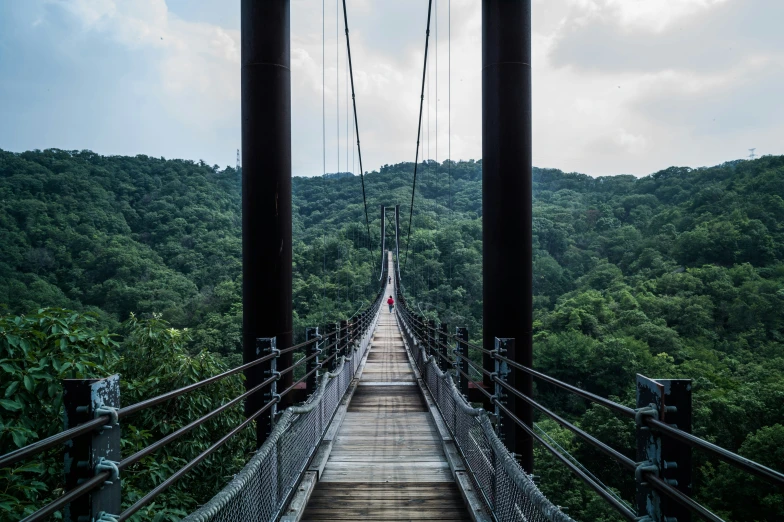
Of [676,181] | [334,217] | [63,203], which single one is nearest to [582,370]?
[334,217]

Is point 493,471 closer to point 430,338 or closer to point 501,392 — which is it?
point 501,392

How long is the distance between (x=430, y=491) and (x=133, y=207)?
3954 cm

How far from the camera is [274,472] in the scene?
2.65m

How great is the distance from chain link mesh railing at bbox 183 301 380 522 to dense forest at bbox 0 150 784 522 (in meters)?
0.70

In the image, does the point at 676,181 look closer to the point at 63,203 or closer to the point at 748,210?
the point at 748,210

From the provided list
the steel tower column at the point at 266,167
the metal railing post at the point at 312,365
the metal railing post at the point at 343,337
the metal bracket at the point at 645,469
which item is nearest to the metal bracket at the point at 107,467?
the metal bracket at the point at 645,469

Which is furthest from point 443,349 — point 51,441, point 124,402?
point 51,441

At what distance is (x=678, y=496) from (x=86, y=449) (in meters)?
1.39

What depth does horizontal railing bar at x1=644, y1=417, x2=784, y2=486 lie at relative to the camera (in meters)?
0.92

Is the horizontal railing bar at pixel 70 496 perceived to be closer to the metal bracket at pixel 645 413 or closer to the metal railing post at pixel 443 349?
the metal bracket at pixel 645 413

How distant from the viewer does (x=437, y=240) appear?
4891 cm

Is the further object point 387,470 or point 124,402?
point 124,402

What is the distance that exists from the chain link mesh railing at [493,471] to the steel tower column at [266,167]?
4.48 ft

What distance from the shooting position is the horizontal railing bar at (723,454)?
919mm
